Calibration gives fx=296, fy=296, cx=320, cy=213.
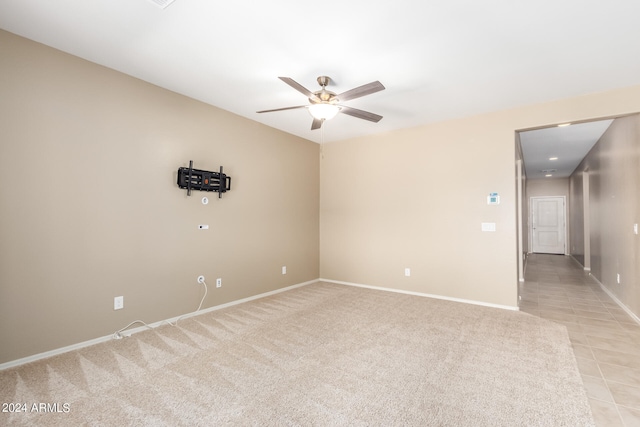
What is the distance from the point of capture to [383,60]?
2736 mm

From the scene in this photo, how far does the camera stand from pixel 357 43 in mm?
2475

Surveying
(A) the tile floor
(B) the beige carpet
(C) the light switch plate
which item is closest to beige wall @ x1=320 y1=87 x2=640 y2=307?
(C) the light switch plate

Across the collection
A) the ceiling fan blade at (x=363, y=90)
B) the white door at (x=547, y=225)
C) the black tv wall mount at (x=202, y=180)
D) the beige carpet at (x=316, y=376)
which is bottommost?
the beige carpet at (x=316, y=376)

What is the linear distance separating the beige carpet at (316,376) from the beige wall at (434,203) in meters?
0.99

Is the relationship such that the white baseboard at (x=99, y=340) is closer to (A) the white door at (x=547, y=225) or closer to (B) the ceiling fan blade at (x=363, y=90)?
(B) the ceiling fan blade at (x=363, y=90)

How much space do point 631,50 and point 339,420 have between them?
12.4 feet

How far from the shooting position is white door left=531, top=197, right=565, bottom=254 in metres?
9.80

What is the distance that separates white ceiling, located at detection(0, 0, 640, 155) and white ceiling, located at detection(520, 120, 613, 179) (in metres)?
1.79

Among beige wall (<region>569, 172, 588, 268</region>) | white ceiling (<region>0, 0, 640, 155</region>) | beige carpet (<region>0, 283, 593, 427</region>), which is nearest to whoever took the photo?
beige carpet (<region>0, 283, 593, 427</region>)

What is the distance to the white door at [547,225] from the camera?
9.80 m

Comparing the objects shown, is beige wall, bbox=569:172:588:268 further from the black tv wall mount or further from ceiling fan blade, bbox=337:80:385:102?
the black tv wall mount

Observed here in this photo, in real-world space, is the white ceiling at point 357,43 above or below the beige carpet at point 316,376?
above

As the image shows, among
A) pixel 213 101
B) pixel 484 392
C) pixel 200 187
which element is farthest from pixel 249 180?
pixel 484 392

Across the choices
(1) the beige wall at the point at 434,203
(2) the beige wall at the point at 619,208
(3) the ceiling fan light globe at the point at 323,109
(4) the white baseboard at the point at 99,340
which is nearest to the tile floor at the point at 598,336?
(2) the beige wall at the point at 619,208
